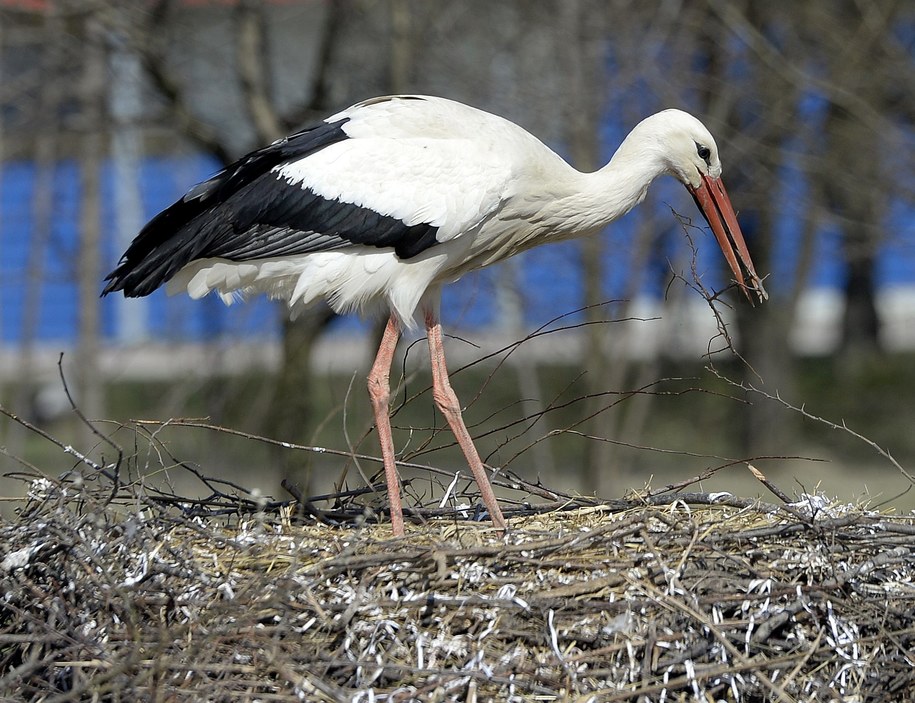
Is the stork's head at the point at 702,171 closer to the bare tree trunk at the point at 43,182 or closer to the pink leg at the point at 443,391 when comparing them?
the pink leg at the point at 443,391

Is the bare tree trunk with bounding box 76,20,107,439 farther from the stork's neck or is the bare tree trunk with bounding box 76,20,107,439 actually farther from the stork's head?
the stork's head

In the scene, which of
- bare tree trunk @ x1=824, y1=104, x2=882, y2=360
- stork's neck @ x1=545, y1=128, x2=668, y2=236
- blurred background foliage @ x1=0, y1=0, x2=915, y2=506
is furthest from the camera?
bare tree trunk @ x1=824, y1=104, x2=882, y2=360

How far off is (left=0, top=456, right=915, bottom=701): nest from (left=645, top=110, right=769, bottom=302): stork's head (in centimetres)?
145

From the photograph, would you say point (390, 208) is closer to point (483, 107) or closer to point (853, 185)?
point (483, 107)

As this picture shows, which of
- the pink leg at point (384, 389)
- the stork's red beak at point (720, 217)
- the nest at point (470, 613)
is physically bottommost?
the nest at point (470, 613)

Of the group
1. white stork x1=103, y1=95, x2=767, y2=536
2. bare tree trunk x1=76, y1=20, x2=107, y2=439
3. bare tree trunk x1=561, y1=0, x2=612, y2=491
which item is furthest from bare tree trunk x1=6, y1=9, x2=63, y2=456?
white stork x1=103, y1=95, x2=767, y2=536

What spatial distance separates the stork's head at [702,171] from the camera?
5410 millimetres

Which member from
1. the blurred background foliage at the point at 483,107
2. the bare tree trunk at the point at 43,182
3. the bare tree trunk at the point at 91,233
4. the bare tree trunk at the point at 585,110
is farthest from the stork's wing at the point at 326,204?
the bare tree trunk at the point at 91,233

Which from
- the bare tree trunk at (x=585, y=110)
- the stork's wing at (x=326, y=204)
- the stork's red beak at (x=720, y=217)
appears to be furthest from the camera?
the bare tree trunk at (x=585, y=110)

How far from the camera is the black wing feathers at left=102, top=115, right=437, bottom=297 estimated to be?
5.15 metres

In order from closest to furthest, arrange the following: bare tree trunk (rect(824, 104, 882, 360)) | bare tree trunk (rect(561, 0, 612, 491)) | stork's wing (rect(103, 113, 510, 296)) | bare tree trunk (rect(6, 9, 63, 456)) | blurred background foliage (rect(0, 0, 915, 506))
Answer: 1. stork's wing (rect(103, 113, 510, 296))
2. bare tree trunk (rect(561, 0, 612, 491))
3. blurred background foliage (rect(0, 0, 915, 506))
4. bare tree trunk (rect(6, 9, 63, 456))
5. bare tree trunk (rect(824, 104, 882, 360))

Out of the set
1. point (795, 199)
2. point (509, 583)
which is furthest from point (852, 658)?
point (795, 199)

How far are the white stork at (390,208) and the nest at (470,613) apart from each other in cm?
83

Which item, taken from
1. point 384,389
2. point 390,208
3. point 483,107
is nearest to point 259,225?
point 390,208
